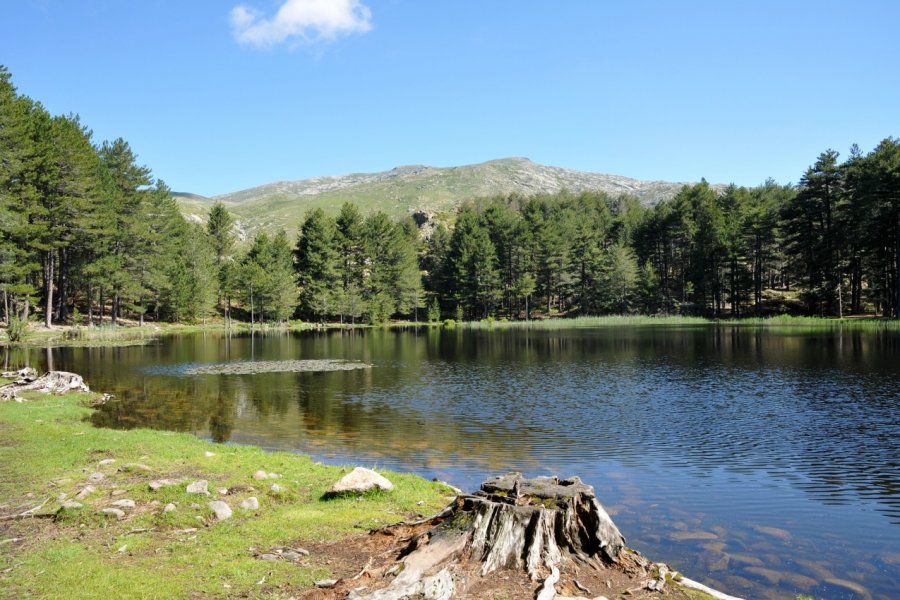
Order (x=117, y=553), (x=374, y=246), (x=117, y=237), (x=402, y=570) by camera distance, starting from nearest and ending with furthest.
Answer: (x=402, y=570)
(x=117, y=553)
(x=117, y=237)
(x=374, y=246)

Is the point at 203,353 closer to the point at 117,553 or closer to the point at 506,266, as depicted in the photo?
the point at 117,553

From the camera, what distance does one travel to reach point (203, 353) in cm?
5359

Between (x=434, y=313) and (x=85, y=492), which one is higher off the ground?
(x=434, y=313)

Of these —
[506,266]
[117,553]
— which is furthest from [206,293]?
[117,553]

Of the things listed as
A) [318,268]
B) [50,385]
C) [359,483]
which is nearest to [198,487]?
[359,483]

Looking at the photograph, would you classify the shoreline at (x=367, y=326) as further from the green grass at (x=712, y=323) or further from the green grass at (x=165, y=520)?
the green grass at (x=165, y=520)

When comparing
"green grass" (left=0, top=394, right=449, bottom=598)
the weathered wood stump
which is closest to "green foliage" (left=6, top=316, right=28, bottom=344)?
"green grass" (left=0, top=394, right=449, bottom=598)

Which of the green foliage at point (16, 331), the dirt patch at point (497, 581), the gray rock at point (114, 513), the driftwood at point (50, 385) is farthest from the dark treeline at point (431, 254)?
the dirt patch at point (497, 581)

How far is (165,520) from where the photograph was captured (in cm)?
1003

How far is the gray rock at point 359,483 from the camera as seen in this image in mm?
11992

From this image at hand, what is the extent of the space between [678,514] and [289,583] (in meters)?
9.23

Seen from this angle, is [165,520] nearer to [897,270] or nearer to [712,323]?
[897,270]

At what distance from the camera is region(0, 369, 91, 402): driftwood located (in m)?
Result: 26.0

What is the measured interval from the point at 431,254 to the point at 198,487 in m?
137
